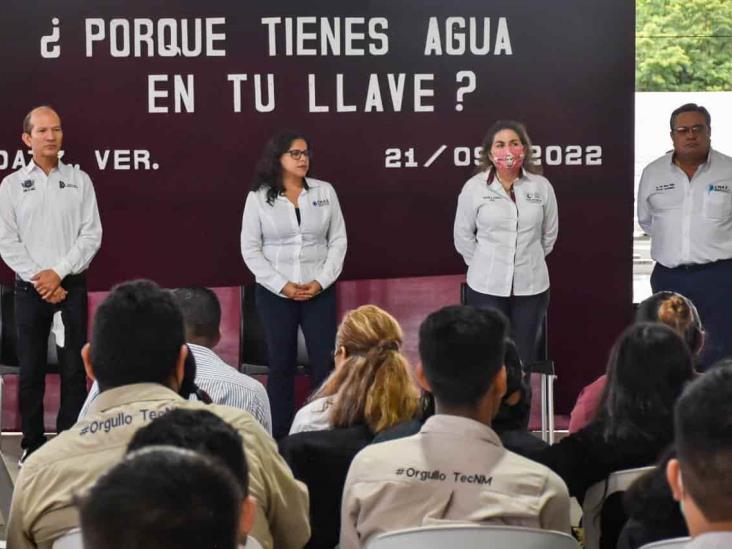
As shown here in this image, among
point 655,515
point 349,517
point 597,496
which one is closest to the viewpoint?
point 655,515

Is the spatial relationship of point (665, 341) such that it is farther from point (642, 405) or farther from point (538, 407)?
point (538, 407)

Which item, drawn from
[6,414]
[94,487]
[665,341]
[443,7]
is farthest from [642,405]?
[6,414]

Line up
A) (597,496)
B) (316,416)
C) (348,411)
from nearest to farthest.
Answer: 1. (597,496)
2. (348,411)
3. (316,416)

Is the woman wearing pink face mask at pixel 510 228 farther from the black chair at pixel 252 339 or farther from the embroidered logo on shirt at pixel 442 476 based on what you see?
the embroidered logo on shirt at pixel 442 476

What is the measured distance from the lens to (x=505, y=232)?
644 centimetres

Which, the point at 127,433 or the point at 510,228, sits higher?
the point at 510,228

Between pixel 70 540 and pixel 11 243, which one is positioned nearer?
pixel 70 540

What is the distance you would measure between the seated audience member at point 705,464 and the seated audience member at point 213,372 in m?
2.00

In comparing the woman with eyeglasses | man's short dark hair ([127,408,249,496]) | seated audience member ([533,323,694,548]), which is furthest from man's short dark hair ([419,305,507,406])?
the woman with eyeglasses

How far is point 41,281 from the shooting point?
20.4ft

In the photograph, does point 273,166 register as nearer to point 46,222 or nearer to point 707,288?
point 46,222

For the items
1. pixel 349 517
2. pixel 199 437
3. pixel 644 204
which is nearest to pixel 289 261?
pixel 644 204

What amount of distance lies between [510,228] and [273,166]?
1228mm

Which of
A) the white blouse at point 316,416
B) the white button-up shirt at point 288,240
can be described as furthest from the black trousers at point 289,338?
the white blouse at point 316,416
